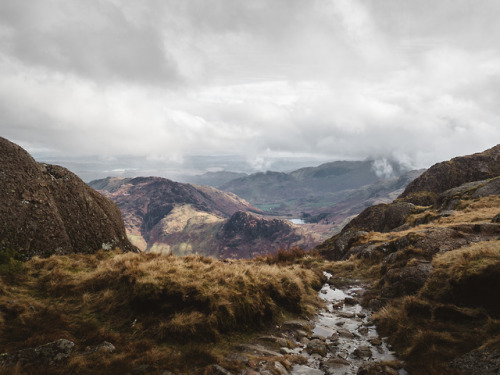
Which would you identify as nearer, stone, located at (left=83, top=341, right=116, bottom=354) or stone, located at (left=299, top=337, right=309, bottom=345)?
stone, located at (left=83, top=341, right=116, bottom=354)

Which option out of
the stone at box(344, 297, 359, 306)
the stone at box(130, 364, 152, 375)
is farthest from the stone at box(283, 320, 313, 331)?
the stone at box(130, 364, 152, 375)

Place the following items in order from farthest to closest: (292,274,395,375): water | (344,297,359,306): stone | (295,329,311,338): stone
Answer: (344,297,359,306): stone → (295,329,311,338): stone → (292,274,395,375): water

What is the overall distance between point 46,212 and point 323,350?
47.3 ft

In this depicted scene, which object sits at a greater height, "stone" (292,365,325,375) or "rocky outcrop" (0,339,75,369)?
"rocky outcrop" (0,339,75,369)

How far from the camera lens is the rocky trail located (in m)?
7.92

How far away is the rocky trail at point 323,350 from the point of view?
26.0 feet

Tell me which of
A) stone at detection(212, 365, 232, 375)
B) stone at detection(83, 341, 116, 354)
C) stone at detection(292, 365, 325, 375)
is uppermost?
stone at detection(83, 341, 116, 354)

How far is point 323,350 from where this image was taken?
9320 mm

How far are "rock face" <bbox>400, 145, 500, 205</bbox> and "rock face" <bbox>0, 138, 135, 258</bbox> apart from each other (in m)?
60.0

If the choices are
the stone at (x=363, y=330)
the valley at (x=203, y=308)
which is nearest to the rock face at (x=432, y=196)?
the valley at (x=203, y=308)

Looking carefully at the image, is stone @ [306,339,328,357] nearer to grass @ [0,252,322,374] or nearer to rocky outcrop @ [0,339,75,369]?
grass @ [0,252,322,374]

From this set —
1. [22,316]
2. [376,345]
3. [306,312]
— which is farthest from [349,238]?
[22,316]

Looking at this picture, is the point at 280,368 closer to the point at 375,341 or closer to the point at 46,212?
the point at 375,341

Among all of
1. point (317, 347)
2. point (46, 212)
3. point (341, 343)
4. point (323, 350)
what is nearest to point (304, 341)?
point (317, 347)
